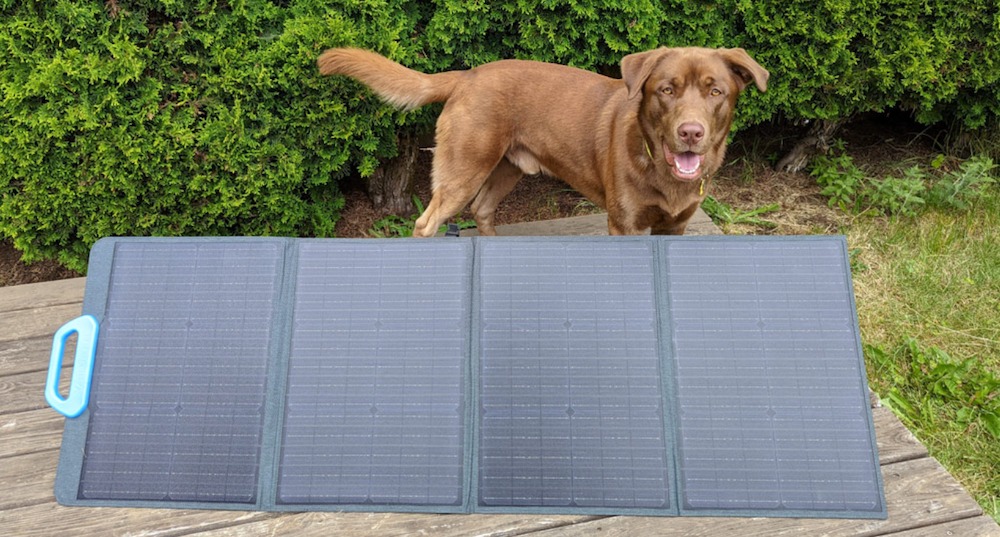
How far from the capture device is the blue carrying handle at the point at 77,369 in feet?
7.16

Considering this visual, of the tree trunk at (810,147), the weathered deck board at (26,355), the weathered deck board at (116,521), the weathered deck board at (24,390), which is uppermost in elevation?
the tree trunk at (810,147)

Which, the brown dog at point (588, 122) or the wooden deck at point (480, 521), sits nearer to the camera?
the wooden deck at point (480, 521)

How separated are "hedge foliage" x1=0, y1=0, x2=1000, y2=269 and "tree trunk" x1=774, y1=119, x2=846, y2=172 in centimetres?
48

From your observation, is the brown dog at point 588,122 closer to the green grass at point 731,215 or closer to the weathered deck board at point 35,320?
the green grass at point 731,215

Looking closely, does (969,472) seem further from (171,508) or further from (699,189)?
(171,508)

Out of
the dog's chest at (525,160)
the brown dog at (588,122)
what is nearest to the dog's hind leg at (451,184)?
the brown dog at (588,122)

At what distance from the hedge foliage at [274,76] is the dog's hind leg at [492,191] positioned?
0.58 metres

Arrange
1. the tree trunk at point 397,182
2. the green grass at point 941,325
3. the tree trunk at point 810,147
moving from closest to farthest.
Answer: the green grass at point 941,325, the tree trunk at point 397,182, the tree trunk at point 810,147

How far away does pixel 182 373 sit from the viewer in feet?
7.46

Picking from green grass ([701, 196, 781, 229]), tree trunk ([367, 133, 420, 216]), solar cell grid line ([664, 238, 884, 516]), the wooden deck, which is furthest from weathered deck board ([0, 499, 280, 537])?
green grass ([701, 196, 781, 229])

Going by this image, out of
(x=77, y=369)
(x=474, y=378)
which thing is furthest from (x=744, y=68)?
(x=77, y=369)

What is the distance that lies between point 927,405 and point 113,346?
350 cm

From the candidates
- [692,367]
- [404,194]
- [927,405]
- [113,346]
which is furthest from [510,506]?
[404,194]

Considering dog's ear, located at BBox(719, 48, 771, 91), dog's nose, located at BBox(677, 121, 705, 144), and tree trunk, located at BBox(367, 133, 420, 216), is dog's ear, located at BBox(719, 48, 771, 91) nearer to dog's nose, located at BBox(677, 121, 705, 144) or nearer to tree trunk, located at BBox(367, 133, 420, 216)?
dog's nose, located at BBox(677, 121, 705, 144)
